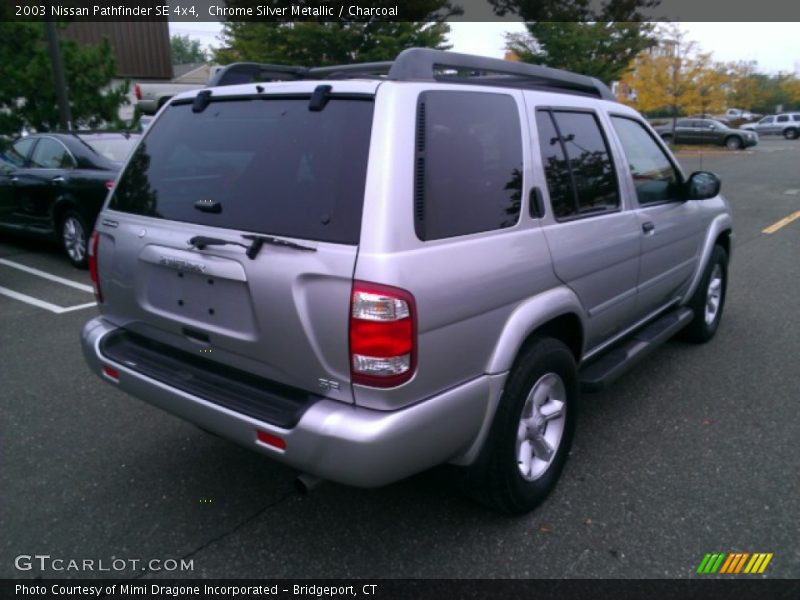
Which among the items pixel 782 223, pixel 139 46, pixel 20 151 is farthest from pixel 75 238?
pixel 139 46

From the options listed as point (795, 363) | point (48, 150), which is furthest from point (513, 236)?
point (48, 150)

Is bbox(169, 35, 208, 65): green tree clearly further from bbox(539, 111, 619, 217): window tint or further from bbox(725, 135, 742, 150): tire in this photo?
bbox(539, 111, 619, 217): window tint

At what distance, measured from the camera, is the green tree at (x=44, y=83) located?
11.3 m

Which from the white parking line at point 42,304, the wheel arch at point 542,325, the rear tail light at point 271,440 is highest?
the wheel arch at point 542,325

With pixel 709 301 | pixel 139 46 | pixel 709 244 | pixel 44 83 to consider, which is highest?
pixel 139 46

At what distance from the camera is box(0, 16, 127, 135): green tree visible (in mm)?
11336

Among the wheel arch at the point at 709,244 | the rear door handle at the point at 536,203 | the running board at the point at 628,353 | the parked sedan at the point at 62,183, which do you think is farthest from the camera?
the parked sedan at the point at 62,183

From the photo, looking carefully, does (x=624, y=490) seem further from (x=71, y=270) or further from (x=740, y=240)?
(x=740, y=240)

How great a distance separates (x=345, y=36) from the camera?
1700 cm

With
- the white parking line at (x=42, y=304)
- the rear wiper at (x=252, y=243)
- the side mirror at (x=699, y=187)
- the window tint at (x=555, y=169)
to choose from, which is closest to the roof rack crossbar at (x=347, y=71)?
the window tint at (x=555, y=169)

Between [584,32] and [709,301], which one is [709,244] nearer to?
[709,301]

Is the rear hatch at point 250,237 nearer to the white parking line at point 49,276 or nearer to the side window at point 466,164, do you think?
the side window at point 466,164

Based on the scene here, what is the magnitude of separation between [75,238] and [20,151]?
6.05 feet

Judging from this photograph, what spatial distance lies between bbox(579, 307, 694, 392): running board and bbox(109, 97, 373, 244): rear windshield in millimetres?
1736
